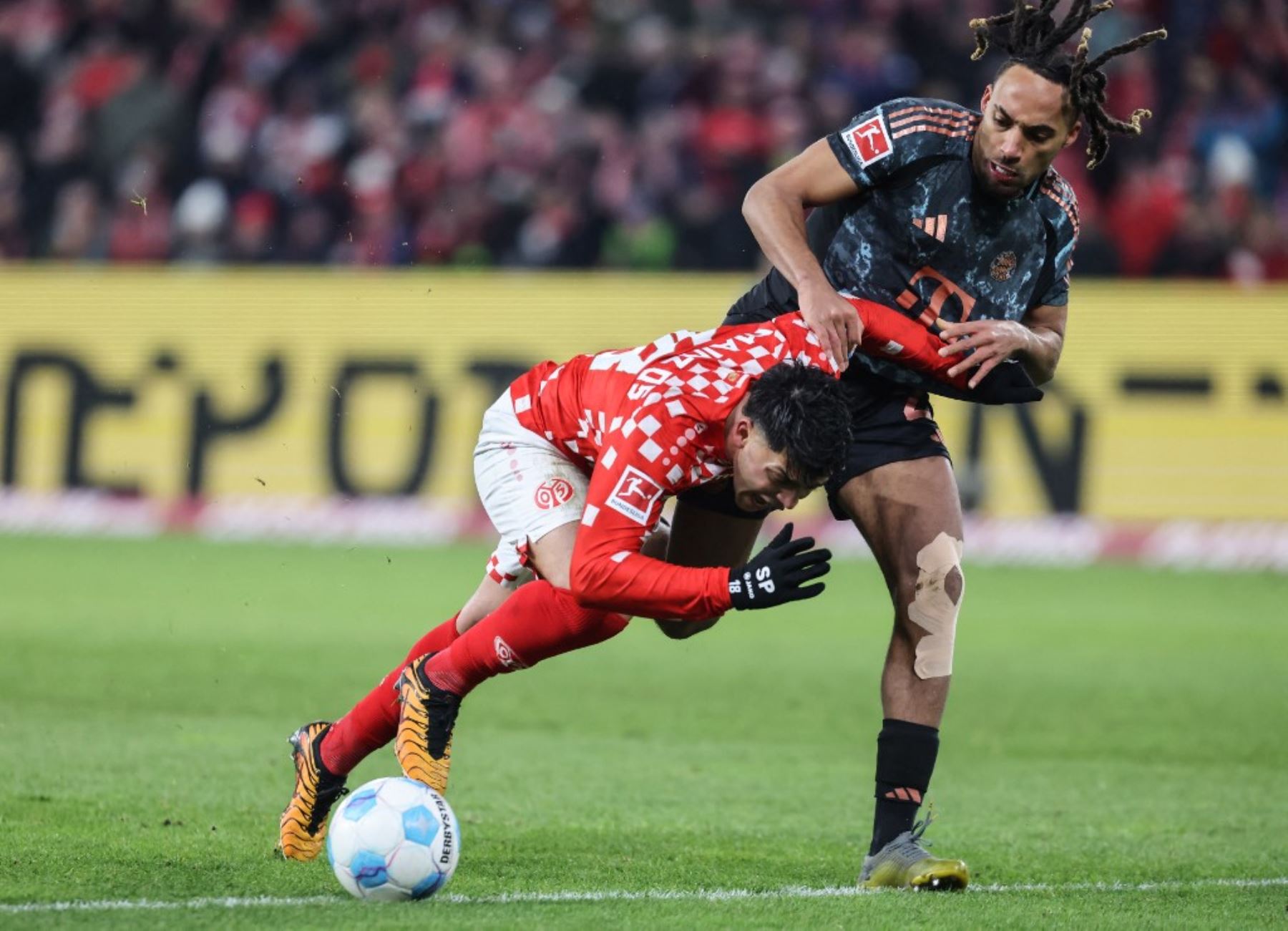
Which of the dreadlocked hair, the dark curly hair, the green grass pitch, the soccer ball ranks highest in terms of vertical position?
the dreadlocked hair

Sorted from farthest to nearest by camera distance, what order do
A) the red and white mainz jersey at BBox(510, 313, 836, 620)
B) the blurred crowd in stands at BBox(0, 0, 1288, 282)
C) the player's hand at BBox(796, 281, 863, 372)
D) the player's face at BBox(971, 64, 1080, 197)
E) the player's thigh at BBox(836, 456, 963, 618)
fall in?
the blurred crowd in stands at BBox(0, 0, 1288, 282) → the player's thigh at BBox(836, 456, 963, 618) → the player's face at BBox(971, 64, 1080, 197) → the player's hand at BBox(796, 281, 863, 372) → the red and white mainz jersey at BBox(510, 313, 836, 620)

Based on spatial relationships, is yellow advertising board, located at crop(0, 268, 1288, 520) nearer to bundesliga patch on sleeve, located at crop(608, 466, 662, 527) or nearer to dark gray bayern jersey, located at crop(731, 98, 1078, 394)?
dark gray bayern jersey, located at crop(731, 98, 1078, 394)

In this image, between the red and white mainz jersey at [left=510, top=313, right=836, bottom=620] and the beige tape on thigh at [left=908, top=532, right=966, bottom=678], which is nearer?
the red and white mainz jersey at [left=510, top=313, right=836, bottom=620]

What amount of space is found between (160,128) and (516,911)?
13.9 meters

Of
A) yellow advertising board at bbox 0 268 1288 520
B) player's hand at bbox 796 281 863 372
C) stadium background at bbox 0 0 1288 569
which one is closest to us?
player's hand at bbox 796 281 863 372

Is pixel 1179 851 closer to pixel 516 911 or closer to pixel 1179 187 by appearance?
pixel 516 911

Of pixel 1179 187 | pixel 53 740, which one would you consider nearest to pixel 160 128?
pixel 1179 187

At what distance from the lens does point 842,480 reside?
19.1 ft

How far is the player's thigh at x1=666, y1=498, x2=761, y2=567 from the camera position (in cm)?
591

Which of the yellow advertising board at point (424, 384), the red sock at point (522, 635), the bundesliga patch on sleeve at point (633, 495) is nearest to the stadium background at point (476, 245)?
the yellow advertising board at point (424, 384)

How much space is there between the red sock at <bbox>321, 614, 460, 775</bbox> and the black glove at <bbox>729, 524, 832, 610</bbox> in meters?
1.20

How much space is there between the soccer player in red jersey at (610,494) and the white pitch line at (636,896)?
0.69 meters

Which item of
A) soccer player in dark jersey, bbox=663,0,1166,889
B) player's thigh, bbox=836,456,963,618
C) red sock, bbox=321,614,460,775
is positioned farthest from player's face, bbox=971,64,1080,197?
red sock, bbox=321,614,460,775

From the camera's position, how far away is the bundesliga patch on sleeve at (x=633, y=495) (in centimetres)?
509
